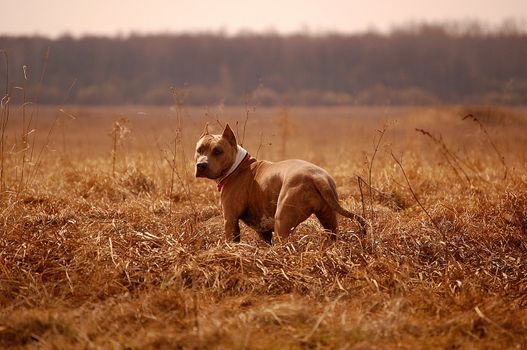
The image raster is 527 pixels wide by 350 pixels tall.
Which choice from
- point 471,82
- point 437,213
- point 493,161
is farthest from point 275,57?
point 437,213

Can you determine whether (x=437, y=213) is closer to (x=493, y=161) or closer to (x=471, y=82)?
(x=493, y=161)

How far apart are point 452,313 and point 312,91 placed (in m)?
49.8

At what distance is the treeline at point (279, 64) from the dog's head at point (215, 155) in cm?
4136

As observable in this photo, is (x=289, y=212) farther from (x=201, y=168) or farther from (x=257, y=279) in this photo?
(x=201, y=168)

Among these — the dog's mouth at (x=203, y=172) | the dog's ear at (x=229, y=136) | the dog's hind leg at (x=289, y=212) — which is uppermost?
the dog's ear at (x=229, y=136)

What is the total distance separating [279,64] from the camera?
63.3 metres

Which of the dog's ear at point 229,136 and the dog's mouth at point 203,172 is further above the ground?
the dog's ear at point 229,136

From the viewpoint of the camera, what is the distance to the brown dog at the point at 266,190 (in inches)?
192

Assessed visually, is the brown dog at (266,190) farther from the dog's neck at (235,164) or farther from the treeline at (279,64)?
the treeline at (279,64)

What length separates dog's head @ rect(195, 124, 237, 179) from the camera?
5.53m

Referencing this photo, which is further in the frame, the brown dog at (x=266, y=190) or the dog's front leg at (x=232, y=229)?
the dog's front leg at (x=232, y=229)

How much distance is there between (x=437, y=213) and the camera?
636 centimetres

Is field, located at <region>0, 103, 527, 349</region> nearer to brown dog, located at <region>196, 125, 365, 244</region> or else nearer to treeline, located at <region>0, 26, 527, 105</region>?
brown dog, located at <region>196, 125, 365, 244</region>

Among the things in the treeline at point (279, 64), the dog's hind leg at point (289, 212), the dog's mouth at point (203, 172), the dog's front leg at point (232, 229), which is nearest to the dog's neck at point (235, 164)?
the dog's mouth at point (203, 172)
